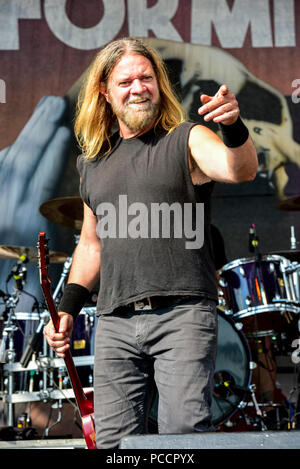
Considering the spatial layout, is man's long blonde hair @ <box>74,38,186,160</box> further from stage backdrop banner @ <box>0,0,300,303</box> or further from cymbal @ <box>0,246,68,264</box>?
stage backdrop banner @ <box>0,0,300,303</box>

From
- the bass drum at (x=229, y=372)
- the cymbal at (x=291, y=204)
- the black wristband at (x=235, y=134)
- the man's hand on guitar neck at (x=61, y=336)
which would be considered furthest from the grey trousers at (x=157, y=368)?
the cymbal at (x=291, y=204)

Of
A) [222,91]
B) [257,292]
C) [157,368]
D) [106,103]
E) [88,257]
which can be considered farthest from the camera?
[257,292]

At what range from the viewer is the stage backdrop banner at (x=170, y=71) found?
5875 mm

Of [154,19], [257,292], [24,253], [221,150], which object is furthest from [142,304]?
[154,19]

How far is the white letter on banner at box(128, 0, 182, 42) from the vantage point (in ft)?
19.3

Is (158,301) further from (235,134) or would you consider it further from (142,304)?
(235,134)

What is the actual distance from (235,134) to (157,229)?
47 cm

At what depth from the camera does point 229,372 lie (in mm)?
4684

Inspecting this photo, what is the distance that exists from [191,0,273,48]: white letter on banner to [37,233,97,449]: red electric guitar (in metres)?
4.24

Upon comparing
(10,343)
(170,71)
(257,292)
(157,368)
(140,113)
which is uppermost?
(170,71)

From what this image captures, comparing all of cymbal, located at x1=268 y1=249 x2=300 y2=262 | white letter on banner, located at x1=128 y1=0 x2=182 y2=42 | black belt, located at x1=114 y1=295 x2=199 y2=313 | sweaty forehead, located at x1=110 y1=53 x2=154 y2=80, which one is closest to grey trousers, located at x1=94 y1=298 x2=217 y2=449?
black belt, located at x1=114 y1=295 x2=199 y2=313

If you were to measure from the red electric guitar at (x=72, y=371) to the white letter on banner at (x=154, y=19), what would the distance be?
13.5 feet

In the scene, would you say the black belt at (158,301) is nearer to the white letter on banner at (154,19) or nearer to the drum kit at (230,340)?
the drum kit at (230,340)
